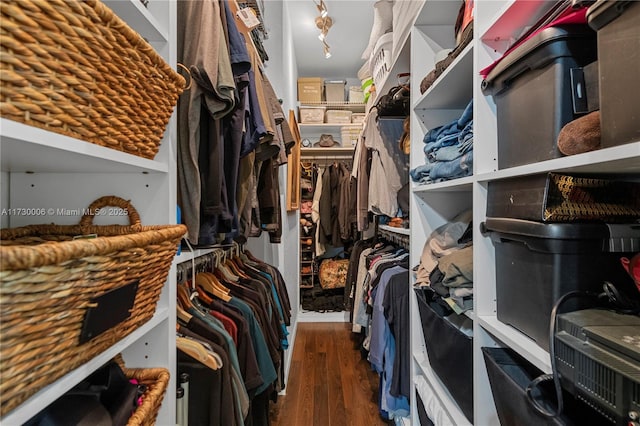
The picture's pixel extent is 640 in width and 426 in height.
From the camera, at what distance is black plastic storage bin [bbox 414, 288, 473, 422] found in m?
0.97

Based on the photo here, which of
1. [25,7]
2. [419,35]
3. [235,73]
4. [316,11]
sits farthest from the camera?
[316,11]

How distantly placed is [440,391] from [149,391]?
964 mm

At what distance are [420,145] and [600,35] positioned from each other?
0.98 metres

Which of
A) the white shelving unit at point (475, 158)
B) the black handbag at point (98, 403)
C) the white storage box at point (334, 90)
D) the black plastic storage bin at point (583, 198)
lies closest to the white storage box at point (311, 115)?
the white storage box at point (334, 90)

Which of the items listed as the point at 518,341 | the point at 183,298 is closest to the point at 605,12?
the point at 518,341

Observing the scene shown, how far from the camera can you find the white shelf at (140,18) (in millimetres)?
607

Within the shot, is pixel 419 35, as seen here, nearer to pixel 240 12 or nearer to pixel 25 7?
pixel 240 12

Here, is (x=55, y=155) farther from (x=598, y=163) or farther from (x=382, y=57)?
(x=382, y=57)

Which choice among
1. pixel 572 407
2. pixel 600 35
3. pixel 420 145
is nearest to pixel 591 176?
pixel 600 35

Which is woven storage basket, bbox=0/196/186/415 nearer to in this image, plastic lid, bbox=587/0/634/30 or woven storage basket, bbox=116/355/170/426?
woven storage basket, bbox=116/355/170/426

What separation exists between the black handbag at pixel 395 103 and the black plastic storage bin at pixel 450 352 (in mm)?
984

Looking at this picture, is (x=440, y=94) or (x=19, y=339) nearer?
(x=19, y=339)

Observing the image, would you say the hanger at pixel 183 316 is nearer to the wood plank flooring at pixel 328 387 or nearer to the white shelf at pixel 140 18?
the white shelf at pixel 140 18

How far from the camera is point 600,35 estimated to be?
51cm
